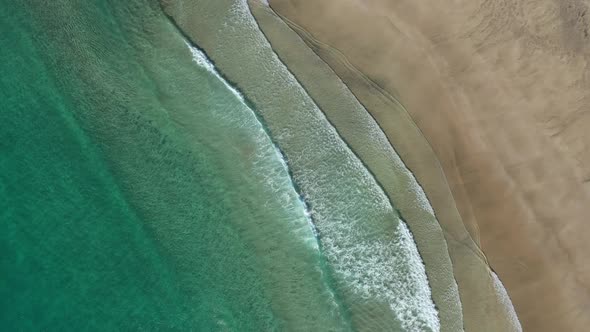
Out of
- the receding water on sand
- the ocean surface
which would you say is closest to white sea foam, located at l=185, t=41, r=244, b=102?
the ocean surface

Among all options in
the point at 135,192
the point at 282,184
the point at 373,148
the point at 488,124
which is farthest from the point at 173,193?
the point at 488,124

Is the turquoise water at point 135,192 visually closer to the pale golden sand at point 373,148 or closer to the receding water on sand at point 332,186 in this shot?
the receding water on sand at point 332,186

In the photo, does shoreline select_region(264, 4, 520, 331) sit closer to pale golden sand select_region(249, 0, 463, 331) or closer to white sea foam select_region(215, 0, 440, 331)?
pale golden sand select_region(249, 0, 463, 331)

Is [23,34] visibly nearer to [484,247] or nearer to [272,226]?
[272,226]

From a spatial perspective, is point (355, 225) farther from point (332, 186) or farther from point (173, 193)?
point (173, 193)

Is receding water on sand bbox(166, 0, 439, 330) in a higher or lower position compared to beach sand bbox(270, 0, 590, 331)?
lower

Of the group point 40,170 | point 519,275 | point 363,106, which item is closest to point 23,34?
point 40,170

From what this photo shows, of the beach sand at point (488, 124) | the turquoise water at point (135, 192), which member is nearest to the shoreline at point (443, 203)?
the beach sand at point (488, 124)
